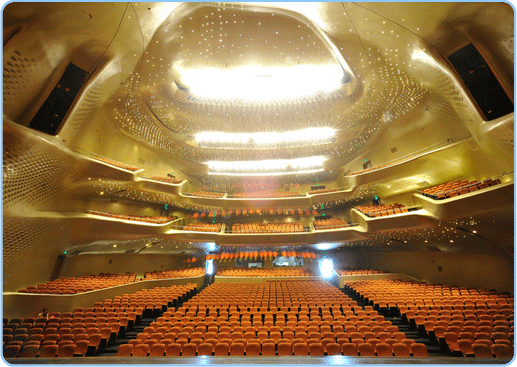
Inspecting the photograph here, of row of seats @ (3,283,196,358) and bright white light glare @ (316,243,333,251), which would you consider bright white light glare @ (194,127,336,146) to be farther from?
row of seats @ (3,283,196,358)

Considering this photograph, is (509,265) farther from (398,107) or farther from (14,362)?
(14,362)

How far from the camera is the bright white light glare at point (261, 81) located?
10.6m

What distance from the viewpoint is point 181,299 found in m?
10.3

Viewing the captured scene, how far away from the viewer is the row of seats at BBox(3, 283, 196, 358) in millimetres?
4887

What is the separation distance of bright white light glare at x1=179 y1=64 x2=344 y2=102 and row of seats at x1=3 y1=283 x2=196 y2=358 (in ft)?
31.8

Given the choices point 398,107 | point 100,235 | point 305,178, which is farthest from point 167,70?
point 305,178

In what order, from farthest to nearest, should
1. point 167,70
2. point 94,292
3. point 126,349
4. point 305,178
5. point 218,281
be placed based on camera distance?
point 305,178, point 218,281, point 167,70, point 94,292, point 126,349

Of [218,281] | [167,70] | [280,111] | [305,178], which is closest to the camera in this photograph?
[167,70]

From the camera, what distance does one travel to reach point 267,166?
67.2ft

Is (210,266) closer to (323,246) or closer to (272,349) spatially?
(323,246)

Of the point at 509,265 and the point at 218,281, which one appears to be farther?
the point at 218,281

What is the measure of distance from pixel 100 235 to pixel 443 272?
58.9ft

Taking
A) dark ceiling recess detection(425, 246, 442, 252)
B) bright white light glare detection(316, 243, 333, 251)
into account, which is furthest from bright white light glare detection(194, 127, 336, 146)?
dark ceiling recess detection(425, 246, 442, 252)

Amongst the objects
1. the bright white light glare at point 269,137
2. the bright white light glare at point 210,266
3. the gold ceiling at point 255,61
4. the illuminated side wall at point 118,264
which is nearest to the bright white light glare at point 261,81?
the gold ceiling at point 255,61
